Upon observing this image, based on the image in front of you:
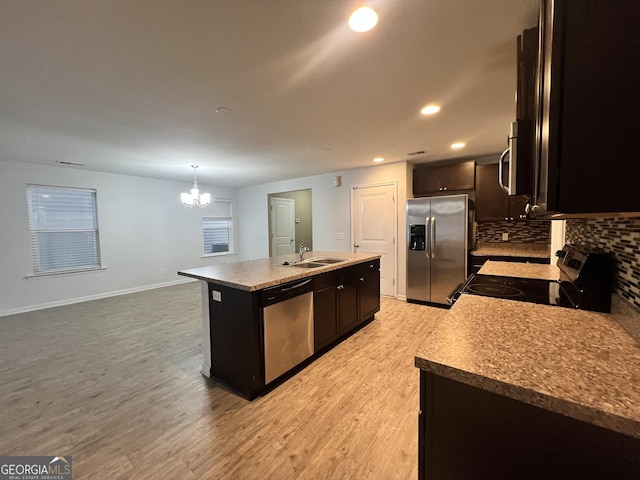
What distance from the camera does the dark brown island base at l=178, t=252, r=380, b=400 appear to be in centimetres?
199

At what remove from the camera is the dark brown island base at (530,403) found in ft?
2.01

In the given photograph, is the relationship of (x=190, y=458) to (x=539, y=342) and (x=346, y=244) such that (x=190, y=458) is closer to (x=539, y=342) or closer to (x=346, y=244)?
(x=539, y=342)

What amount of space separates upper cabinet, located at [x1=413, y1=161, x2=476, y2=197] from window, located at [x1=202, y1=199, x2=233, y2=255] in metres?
4.80

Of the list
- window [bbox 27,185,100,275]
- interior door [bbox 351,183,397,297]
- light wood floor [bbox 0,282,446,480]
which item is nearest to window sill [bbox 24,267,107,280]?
window [bbox 27,185,100,275]

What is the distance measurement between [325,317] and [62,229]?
4.92 meters

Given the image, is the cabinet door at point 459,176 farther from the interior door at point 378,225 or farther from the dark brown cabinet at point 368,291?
the dark brown cabinet at point 368,291

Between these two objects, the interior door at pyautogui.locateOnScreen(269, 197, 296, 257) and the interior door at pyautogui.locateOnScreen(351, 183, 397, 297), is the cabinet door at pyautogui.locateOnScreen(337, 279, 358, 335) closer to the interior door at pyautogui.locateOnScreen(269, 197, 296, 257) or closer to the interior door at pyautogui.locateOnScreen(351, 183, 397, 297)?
the interior door at pyautogui.locateOnScreen(351, 183, 397, 297)

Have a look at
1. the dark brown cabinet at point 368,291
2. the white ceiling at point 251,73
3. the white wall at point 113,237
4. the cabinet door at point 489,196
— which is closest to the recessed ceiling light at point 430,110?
the white ceiling at point 251,73

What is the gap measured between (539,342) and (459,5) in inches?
59.1

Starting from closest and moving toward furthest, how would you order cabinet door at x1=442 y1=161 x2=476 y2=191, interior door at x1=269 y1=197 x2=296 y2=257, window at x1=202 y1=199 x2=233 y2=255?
cabinet door at x1=442 y1=161 x2=476 y2=191
window at x1=202 y1=199 x2=233 y2=255
interior door at x1=269 y1=197 x2=296 y2=257

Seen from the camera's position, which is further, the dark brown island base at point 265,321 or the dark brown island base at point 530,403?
the dark brown island base at point 265,321

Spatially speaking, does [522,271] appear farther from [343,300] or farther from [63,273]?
[63,273]

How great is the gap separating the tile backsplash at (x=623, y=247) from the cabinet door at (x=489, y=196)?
265 centimetres

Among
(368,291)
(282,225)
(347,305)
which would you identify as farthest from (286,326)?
(282,225)
